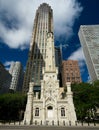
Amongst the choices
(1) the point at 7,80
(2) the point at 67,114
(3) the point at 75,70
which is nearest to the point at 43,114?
(2) the point at 67,114

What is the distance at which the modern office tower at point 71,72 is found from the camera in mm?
137500

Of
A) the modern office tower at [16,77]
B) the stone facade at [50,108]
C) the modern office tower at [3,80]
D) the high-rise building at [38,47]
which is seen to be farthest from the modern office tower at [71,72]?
the stone facade at [50,108]

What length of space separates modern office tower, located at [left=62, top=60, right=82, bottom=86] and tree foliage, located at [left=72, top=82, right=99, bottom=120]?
279ft

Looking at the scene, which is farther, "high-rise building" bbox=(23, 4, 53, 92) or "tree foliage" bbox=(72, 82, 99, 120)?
"high-rise building" bbox=(23, 4, 53, 92)

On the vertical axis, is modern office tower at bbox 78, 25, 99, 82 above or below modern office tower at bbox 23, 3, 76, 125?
above

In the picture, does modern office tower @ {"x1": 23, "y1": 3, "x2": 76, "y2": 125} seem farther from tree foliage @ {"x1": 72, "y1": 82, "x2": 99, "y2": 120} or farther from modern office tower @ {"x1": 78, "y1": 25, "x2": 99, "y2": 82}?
modern office tower @ {"x1": 78, "y1": 25, "x2": 99, "y2": 82}

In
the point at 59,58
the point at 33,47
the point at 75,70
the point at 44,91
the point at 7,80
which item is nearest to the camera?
the point at 44,91

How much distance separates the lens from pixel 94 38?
124312 mm

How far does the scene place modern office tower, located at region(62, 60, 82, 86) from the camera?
451 ft

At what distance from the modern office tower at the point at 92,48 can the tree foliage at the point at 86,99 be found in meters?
51.6

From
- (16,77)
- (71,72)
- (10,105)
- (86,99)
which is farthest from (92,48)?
(16,77)

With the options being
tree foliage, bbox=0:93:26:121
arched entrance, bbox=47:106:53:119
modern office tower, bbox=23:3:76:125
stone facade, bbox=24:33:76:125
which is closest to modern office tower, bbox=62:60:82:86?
modern office tower, bbox=23:3:76:125

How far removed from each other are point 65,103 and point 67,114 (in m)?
3.61

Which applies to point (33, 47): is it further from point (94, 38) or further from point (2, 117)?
point (2, 117)
